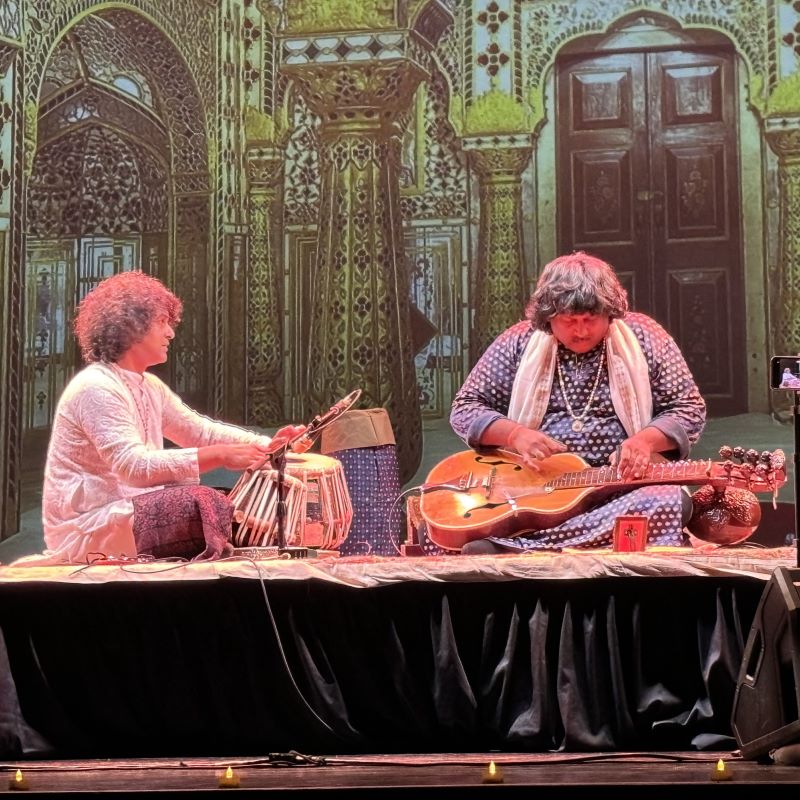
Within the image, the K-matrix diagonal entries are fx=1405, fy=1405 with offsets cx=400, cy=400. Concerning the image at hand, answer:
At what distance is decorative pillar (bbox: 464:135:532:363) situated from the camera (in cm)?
628

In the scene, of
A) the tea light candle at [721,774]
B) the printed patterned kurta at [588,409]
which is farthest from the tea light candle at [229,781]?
the printed patterned kurta at [588,409]

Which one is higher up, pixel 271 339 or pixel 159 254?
pixel 159 254

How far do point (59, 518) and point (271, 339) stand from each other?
219 centimetres

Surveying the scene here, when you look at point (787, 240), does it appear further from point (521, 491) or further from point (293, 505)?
point (293, 505)

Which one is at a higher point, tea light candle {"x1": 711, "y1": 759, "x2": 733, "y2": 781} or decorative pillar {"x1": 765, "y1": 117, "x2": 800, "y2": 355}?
decorative pillar {"x1": 765, "y1": 117, "x2": 800, "y2": 355}

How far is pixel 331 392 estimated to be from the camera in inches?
249

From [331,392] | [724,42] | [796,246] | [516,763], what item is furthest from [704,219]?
[516,763]

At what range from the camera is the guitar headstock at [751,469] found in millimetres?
4020

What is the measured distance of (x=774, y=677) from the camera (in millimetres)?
2854

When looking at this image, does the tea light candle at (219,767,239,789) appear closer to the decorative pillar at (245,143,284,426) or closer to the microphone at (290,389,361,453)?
the microphone at (290,389,361,453)

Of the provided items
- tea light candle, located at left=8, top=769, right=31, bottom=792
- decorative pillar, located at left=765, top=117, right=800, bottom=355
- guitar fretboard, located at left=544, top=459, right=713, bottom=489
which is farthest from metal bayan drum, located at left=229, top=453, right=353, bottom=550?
decorative pillar, located at left=765, top=117, right=800, bottom=355

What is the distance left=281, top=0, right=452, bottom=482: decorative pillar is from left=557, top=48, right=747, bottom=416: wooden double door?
2.49 feet

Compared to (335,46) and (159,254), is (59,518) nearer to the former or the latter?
(159,254)

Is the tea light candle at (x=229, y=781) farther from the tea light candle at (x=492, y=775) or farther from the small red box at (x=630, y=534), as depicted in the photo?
the small red box at (x=630, y=534)
